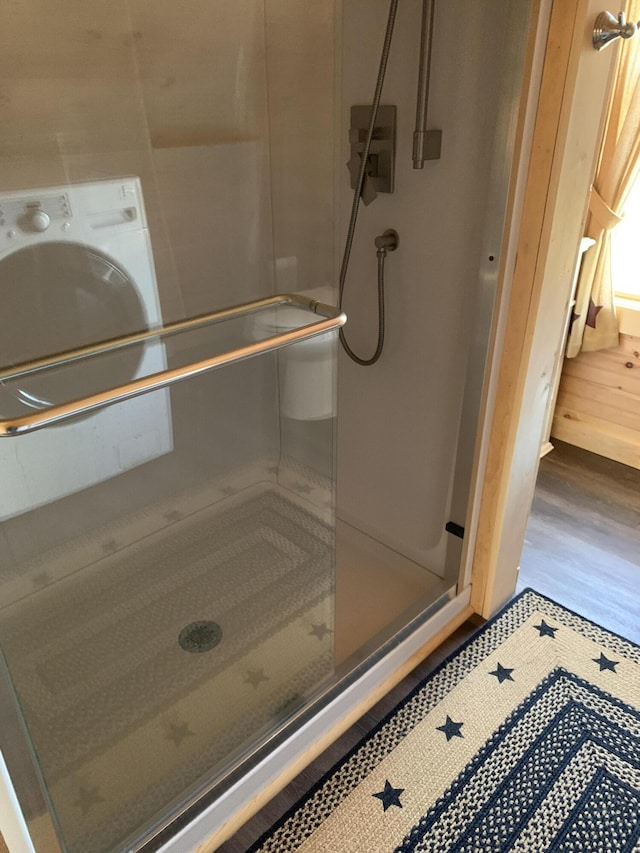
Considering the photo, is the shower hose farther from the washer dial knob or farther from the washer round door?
the washer dial knob

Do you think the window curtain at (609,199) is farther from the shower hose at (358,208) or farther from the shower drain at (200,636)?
the shower drain at (200,636)

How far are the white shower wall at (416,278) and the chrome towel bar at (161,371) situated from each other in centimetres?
36

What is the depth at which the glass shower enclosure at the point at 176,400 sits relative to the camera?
1257 mm

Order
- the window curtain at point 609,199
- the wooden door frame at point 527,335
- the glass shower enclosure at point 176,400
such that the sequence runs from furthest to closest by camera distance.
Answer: the window curtain at point 609,199
the glass shower enclosure at point 176,400
the wooden door frame at point 527,335

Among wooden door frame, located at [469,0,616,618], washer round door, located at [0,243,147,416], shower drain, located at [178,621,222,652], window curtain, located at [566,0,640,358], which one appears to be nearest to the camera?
wooden door frame, located at [469,0,616,618]

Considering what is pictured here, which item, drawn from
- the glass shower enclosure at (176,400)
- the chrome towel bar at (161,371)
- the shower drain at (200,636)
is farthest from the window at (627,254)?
the shower drain at (200,636)

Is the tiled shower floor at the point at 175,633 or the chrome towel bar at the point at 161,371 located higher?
the chrome towel bar at the point at 161,371

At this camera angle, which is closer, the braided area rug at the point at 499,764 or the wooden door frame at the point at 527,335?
the wooden door frame at the point at 527,335

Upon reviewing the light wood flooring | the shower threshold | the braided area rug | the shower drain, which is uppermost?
the shower drain

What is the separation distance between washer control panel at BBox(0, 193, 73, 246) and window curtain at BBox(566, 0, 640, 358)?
1.77 meters

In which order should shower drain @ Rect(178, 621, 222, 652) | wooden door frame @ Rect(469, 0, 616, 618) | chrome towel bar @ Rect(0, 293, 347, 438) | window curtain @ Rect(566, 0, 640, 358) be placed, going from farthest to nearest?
window curtain @ Rect(566, 0, 640, 358) → shower drain @ Rect(178, 621, 222, 652) → wooden door frame @ Rect(469, 0, 616, 618) → chrome towel bar @ Rect(0, 293, 347, 438)

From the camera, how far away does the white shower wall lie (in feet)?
4.42

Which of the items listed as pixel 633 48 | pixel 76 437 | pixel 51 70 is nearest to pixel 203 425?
pixel 76 437

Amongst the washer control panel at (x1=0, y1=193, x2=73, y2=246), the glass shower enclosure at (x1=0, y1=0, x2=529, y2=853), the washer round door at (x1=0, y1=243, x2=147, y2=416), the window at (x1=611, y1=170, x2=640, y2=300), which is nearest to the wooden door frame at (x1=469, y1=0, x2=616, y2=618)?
the glass shower enclosure at (x1=0, y1=0, x2=529, y2=853)
